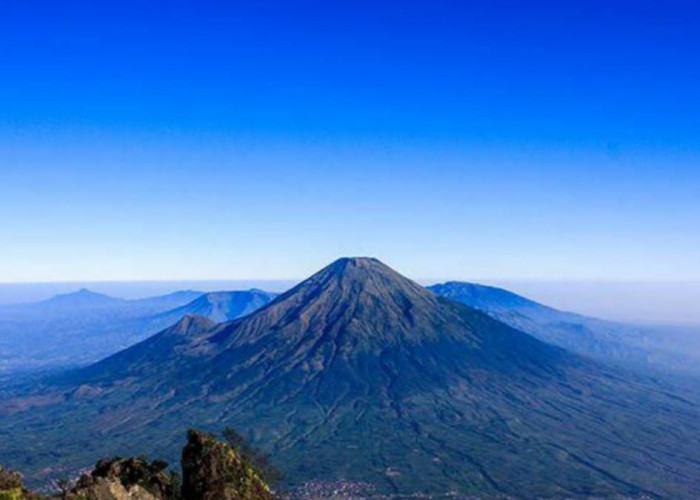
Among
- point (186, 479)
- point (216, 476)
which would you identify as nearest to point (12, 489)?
point (186, 479)

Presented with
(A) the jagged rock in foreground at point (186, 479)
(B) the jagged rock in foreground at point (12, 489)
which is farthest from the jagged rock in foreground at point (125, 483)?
(B) the jagged rock in foreground at point (12, 489)

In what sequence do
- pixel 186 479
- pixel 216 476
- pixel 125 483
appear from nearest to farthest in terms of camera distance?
pixel 216 476, pixel 125 483, pixel 186 479

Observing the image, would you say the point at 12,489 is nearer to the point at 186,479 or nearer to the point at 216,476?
the point at 186,479

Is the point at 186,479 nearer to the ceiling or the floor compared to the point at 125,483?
nearer to the ceiling

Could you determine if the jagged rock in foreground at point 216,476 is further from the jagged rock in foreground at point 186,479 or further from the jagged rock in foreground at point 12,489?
the jagged rock in foreground at point 12,489

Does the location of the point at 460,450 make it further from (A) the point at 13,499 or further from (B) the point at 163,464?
(A) the point at 13,499

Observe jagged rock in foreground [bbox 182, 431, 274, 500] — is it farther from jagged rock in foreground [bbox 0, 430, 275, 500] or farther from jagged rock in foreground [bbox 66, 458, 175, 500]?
jagged rock in foreground [bbox 66, 458, 175, 500]

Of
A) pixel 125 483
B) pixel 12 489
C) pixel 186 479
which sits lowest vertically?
pixel 125 483
